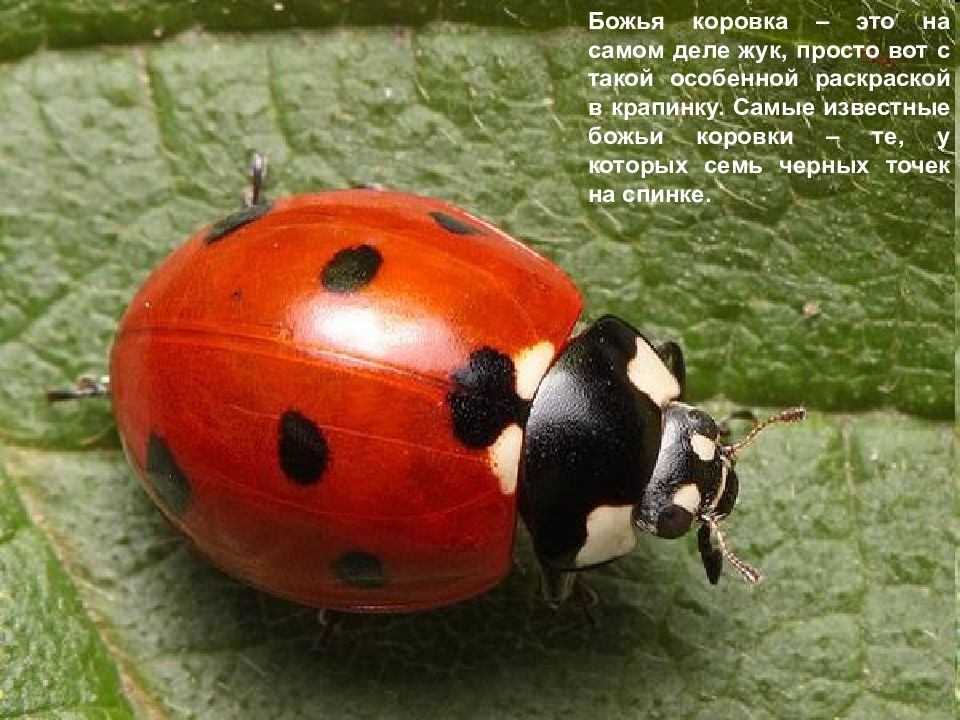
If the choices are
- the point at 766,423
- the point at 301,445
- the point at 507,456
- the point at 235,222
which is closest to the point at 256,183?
the point at 235,222

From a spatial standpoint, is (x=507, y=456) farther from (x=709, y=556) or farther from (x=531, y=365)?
(x=709, y=556)

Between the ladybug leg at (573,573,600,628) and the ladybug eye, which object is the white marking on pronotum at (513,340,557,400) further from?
the ladybug leg at (573,573,600,628)

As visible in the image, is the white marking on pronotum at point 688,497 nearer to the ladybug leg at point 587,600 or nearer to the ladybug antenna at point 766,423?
the ladybug antenna at point 766,423

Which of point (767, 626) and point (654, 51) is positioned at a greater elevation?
point (654, 51)

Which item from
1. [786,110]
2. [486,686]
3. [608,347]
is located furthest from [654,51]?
[486,686]

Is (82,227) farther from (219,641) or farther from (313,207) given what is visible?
(219,641)

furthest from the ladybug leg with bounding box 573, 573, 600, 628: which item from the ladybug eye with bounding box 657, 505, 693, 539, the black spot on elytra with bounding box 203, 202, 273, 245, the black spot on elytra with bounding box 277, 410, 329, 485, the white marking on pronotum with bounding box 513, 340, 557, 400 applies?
the black spot on elytra with bounding box 203, 202, 273, 245
